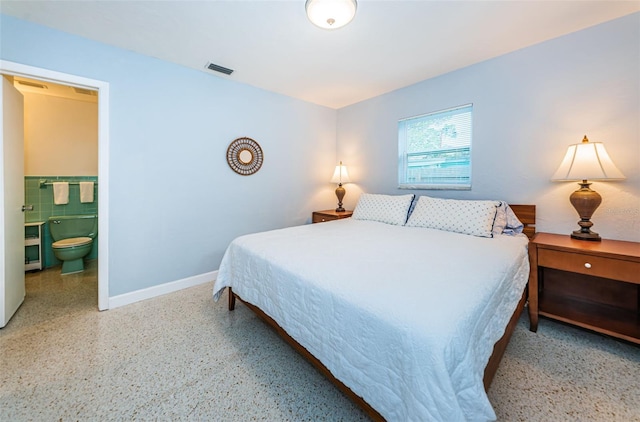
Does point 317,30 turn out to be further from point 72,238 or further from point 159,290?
point 72,238

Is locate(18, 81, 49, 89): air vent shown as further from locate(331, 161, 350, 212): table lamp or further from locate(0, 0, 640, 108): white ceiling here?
locate(331, 161, 350, 212): table lamp

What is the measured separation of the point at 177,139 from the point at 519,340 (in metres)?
3.46

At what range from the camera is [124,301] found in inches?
93.2

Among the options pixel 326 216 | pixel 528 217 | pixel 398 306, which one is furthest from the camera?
pixel 326 216

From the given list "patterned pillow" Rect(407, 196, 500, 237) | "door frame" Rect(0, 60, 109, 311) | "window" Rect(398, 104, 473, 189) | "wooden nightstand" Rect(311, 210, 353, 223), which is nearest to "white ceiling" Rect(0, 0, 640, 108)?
"door frame" Rect(0, 60, 109, 311)

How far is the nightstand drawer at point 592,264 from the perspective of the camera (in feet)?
5.14

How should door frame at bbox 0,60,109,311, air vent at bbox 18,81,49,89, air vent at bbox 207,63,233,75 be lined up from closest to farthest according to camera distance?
door frame at bbox 0,60,109,311
air vent at bbox 207,63,233,75
air vent at bbox 18,81,49,89

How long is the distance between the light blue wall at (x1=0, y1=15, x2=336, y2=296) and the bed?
0.96 metres

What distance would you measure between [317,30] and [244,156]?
1.61 meters

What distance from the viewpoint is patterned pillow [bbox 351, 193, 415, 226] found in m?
2.77

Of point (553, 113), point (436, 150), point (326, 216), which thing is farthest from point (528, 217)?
point (326, 216)

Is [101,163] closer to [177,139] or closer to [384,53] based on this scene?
[177,139]

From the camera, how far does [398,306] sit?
3.24 ft

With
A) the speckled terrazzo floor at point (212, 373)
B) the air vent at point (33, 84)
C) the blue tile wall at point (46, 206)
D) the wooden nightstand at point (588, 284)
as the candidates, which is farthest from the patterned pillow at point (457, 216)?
the air vent at point (33, 84)
